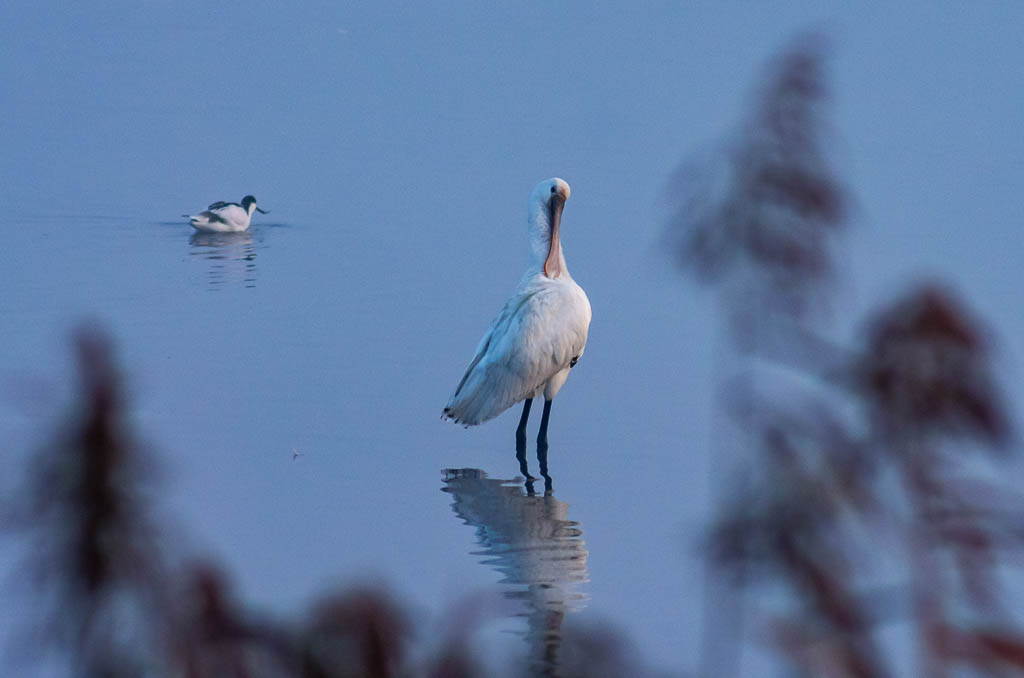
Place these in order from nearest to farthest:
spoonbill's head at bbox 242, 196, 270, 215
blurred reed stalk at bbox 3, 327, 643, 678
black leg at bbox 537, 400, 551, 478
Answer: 1. blurred reed stalk at bbox 3, 327, 643, 678
2. black leg at bbox 537, 400, 551, 478
3. spoonbill's head at bbox 242, 196, 270, 215

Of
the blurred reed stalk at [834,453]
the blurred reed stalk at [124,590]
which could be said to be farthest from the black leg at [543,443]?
the blurred reed stalk at [124,590]

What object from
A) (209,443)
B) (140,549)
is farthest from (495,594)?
(140,549)

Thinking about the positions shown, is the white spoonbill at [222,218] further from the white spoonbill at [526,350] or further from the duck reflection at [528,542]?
the duck reflection at [528,542]

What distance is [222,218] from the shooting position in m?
16.5

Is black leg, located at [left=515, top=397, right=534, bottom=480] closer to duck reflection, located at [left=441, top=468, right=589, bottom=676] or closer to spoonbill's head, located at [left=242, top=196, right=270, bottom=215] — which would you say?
duck reflection, located at [left=441, top=468, right=589, bottom=676]

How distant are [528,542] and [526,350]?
200 centimetres

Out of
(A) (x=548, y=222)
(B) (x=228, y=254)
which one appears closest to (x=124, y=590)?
(A) (x=548, y=222)

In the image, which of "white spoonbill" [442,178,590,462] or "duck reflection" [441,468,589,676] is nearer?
"duck reflection" [441,468,589,676]

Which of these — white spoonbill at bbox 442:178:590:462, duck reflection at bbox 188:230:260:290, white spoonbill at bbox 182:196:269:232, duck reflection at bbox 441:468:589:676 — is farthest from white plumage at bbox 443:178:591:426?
white spoonbill at bbox 182:196:269:232

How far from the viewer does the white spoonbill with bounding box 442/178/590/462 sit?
364 inches

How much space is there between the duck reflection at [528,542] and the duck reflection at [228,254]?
20.6 ft

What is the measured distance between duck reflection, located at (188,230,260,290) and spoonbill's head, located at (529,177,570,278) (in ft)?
16.5

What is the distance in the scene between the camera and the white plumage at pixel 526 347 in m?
9.26

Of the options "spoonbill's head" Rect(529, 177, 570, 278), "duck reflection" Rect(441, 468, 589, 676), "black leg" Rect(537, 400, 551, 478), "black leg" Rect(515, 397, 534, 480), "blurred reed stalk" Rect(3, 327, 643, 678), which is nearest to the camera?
"blurred reed stalk" Rect(3, 327, 643, 678)
